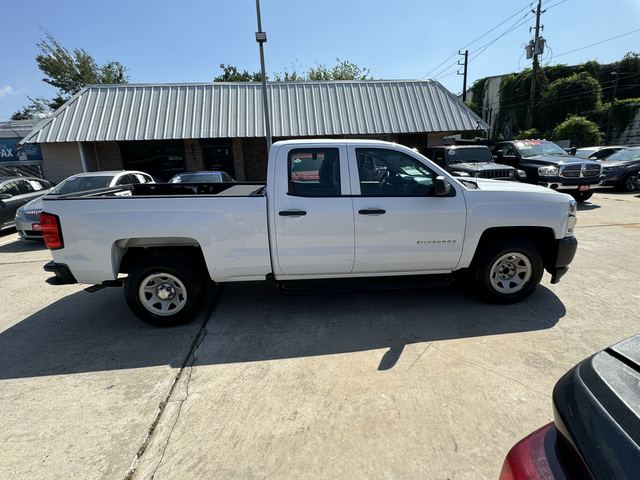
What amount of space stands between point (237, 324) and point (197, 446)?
171cm

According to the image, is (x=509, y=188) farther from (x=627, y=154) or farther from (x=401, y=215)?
(x=627, y=154)

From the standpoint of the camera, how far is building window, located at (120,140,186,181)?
15.9 metres

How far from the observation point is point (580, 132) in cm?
2702

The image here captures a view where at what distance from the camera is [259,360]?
3342 millimetres

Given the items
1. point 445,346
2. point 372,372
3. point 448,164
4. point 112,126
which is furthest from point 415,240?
point 112,126

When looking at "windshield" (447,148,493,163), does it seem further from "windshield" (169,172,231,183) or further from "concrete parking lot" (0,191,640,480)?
"concrete parking lot" (0,191,640,480)

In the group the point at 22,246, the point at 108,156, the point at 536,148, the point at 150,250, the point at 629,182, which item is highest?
the point at 108,156

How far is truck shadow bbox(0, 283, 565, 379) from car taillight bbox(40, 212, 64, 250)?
3.40 ft

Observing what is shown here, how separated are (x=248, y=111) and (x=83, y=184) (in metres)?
8.46

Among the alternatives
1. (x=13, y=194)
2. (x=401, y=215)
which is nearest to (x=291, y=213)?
(x=401, y=215)

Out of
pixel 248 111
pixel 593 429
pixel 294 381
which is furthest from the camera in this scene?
pixel 248 111

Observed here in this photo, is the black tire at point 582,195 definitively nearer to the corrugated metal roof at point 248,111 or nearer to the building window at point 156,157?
the corrugated metal roof at point 248,111

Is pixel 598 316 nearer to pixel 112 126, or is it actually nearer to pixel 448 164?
pixel 448 164

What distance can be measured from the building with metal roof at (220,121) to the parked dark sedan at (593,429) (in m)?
14.5
